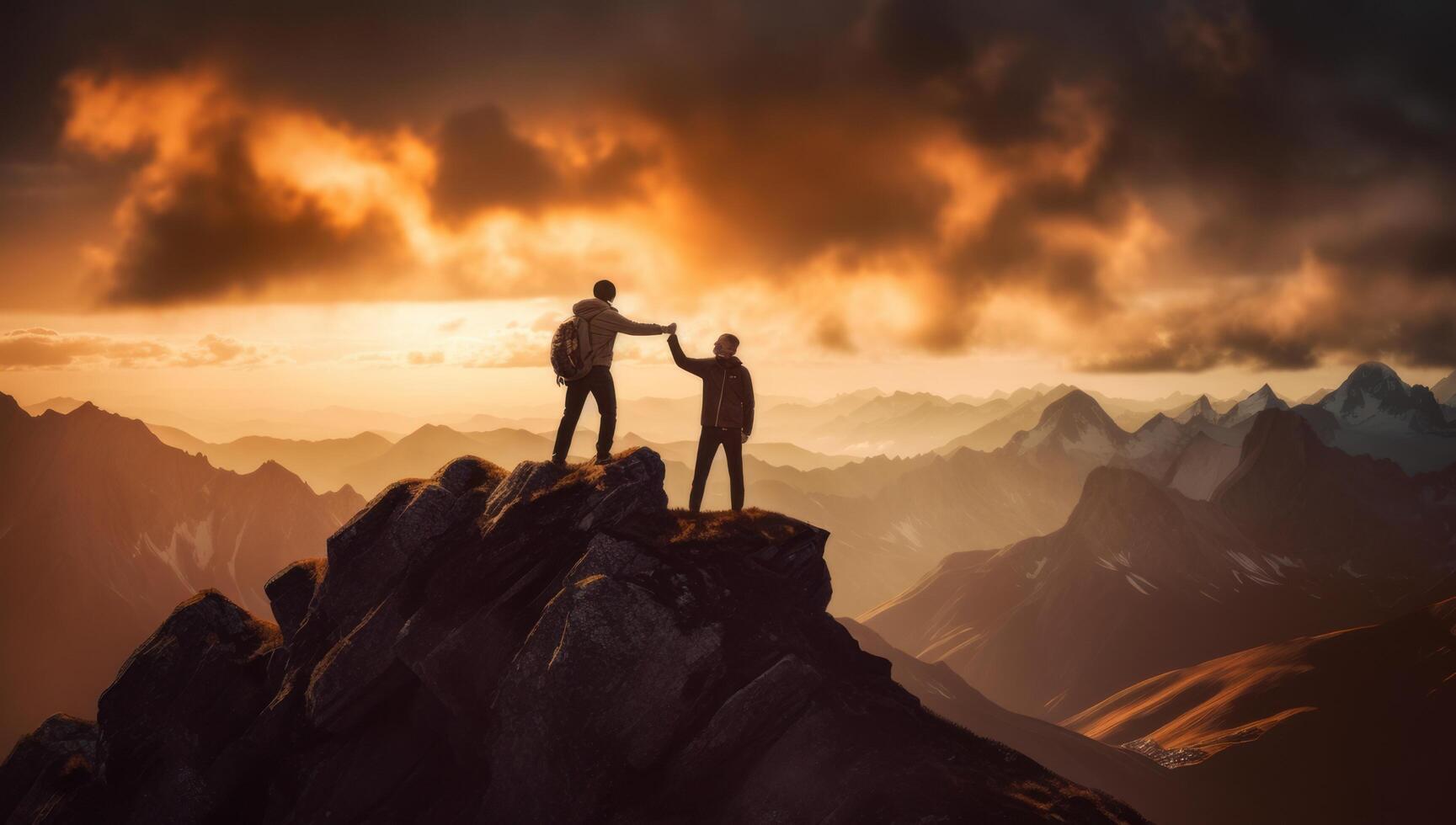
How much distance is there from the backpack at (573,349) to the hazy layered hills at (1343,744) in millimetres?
183635

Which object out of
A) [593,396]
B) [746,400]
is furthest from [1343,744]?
[593,396]

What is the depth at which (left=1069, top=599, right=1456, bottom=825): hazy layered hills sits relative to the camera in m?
156

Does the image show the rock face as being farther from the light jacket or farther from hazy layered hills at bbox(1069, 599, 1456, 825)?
hazy layered hills at bbox(1069, 599, 1456, 825)

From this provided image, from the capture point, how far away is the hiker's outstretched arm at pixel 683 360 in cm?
2586

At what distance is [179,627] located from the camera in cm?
2816

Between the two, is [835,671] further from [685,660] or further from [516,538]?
[516,538]

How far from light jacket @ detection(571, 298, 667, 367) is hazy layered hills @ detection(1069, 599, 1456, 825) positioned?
18328 cm

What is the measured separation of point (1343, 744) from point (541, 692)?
207684mm

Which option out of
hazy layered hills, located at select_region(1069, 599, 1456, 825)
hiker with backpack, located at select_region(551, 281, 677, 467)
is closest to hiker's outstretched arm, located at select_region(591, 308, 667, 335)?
hiker with backpack, located at select_region(551, 281, 677, 467)

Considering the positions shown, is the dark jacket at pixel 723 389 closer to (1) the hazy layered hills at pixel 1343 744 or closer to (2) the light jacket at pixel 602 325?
(2) the light jacket at pixel 602 325

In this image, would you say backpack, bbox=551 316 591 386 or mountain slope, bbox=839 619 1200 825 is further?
mountain slope, bbox=839 619 1200 825

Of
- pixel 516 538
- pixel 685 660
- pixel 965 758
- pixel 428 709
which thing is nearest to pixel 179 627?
pixel 428 709

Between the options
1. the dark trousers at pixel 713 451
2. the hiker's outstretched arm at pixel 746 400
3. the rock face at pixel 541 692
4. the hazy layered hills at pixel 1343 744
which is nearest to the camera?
the rock face at pixel 541 692

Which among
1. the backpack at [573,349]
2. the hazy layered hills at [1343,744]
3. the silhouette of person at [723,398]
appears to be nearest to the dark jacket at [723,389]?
the silhouette of person at [723,398]
